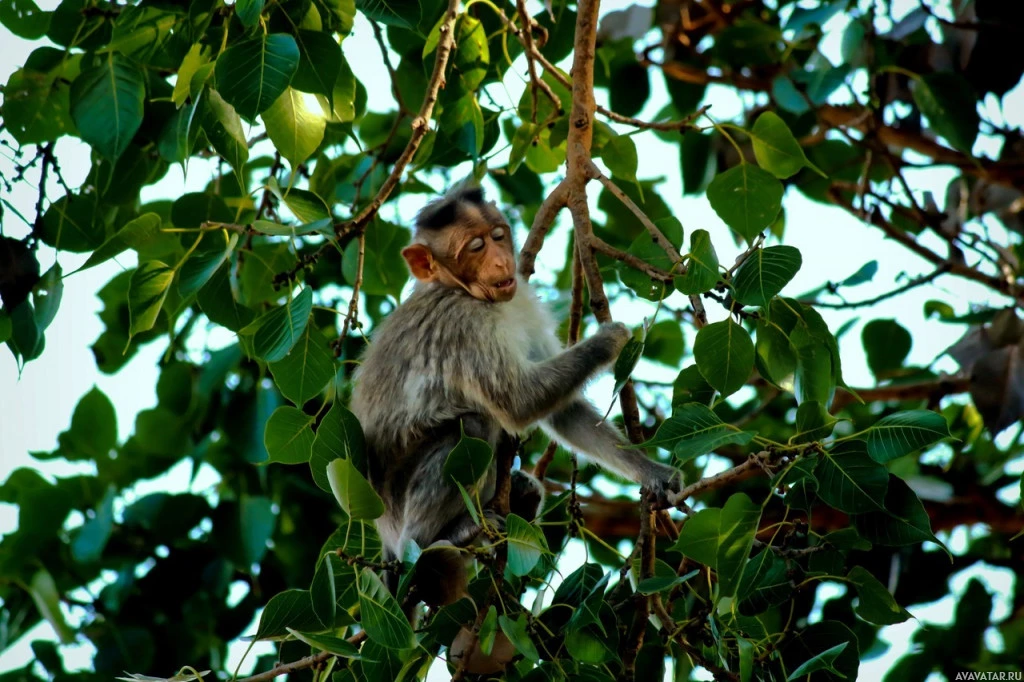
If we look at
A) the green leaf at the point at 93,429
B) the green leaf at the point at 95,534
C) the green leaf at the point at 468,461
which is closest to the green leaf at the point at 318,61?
the green leaf at the point at 468,461

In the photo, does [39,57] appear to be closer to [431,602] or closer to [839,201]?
[431,602]

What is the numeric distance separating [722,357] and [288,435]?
156cm

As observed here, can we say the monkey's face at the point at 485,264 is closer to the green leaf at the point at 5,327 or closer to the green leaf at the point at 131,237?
the green leaf at the point at 131,237

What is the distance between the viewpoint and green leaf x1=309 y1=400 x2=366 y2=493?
3623 mm

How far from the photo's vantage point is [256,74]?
3.62 meters

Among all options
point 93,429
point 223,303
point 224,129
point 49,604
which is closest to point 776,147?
point 224,129

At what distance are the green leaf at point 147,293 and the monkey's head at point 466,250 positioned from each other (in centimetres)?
193

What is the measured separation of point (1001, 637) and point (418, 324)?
4.79 metres

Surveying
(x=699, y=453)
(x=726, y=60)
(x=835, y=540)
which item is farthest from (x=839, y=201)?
(x=699, y=453)

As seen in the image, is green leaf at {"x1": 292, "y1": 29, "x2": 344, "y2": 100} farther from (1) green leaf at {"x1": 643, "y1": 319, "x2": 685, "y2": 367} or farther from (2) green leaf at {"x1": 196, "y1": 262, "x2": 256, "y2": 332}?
(1) green leaf at {"x1": 643, "y1": 319, "x2": 685, "y2": 367}

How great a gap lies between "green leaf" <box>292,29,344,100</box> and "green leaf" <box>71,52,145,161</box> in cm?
73

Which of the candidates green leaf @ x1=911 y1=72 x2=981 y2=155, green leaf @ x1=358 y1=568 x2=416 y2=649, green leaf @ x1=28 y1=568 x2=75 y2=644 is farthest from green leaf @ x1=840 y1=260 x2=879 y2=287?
green leaf @ x1=28 y1=568 x2=75 y2=644

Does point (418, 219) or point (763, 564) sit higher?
point (418, 219)

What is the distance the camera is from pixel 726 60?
6750 mm
